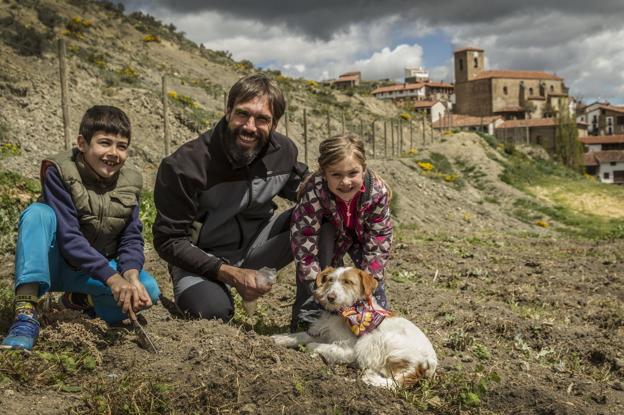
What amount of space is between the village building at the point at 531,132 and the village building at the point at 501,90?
45.2 feet

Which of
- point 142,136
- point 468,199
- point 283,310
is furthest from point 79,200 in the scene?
point 468,199

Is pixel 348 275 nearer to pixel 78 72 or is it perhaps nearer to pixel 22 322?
pixel 22 322

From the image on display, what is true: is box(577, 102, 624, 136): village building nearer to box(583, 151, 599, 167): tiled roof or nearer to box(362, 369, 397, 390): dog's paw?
box(583, 151, 599, 167): tiled roof

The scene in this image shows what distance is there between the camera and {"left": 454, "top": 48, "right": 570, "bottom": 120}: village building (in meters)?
92.8

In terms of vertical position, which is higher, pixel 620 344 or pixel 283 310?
pixel 283 310

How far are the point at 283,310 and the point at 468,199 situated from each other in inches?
650

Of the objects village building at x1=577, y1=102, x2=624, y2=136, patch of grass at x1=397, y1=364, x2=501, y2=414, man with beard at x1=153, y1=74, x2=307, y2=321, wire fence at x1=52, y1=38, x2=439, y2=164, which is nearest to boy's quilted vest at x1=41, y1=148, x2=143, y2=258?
man with beard at x1=153, y1=74, x2=307, y2=321

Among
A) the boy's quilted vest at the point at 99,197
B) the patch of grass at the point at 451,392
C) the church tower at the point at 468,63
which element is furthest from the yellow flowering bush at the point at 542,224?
the church tower at the point at 468,63

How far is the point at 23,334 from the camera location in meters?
3.15

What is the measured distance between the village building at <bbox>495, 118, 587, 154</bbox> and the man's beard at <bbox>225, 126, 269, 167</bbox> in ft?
225

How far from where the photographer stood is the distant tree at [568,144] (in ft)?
182

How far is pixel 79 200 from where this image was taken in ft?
11.4

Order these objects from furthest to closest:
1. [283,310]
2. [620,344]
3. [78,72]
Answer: [78,72], [283,310], [620,344]

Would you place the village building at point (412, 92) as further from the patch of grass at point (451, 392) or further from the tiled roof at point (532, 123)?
the patch of grass at point (451, 392)
